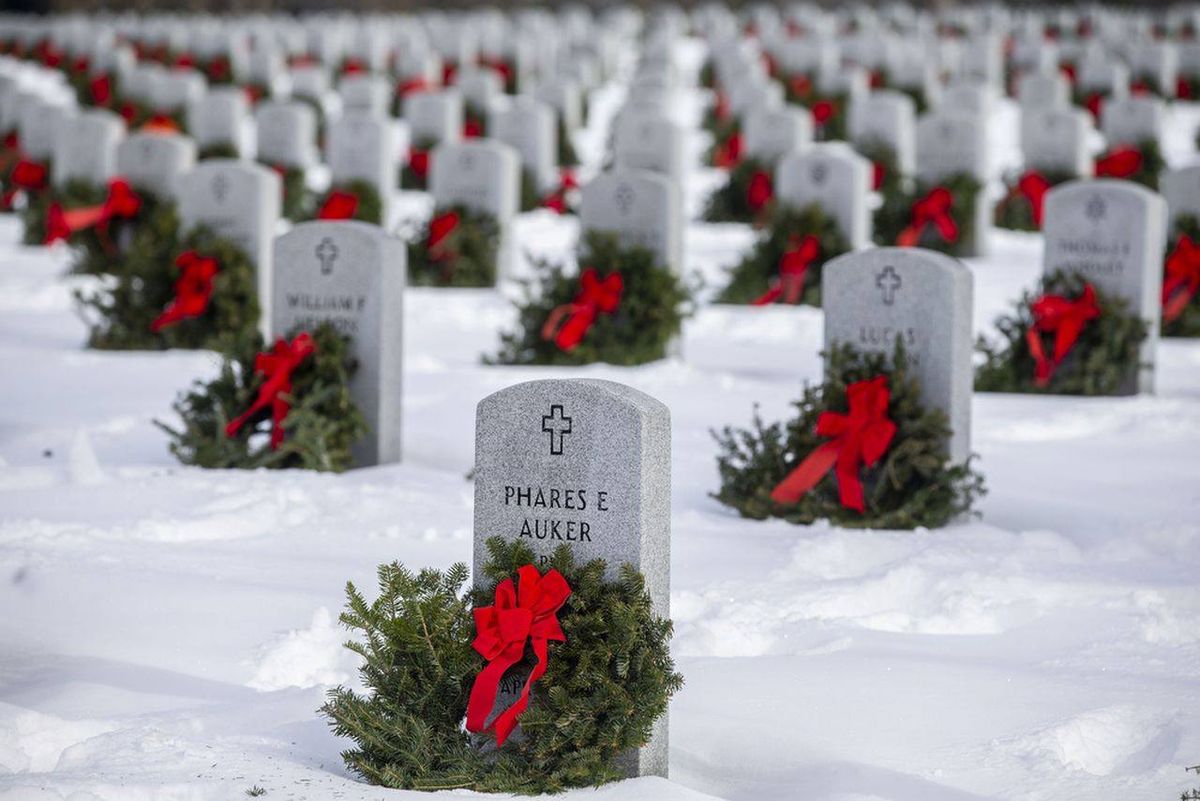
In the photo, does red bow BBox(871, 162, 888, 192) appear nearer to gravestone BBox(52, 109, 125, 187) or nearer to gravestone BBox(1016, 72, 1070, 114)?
gravestone BBox(1016, 72, 1070, 114)

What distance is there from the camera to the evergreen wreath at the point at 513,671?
14.9 feet

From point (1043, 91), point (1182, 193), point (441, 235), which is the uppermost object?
point (1043, 91)

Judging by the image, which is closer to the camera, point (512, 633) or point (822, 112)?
point (512, 633)

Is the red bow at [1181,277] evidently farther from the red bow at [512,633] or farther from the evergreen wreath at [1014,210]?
the red bow at [512,633]

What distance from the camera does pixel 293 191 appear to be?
1583 centimetres

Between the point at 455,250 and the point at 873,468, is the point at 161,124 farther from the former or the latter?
the point at 873,468

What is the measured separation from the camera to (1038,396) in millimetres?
9523

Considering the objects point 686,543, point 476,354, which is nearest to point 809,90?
point 476,354

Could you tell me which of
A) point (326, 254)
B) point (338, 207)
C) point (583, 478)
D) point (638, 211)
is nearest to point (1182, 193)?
point (638, 211)

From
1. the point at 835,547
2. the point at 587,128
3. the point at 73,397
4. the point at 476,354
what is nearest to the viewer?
the point at 835,547

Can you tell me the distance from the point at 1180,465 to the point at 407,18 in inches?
1222

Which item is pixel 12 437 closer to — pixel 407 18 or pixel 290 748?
pixel 290 748

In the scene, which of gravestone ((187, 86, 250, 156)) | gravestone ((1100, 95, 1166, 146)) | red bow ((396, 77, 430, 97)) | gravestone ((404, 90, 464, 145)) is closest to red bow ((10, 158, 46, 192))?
gravestone ((187, 86, 250, 156))

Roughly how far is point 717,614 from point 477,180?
8.05m
